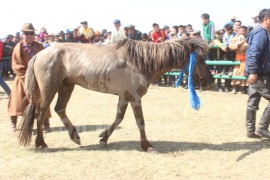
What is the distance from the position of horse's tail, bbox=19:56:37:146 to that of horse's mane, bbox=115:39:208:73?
59.6 inches

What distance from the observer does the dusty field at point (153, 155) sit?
4.40m

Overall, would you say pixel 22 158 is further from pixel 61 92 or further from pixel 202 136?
pixel 202 136

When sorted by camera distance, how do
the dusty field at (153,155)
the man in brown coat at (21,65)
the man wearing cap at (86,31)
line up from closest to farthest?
the dusty field at (153,155) → the man in brown coat at (21,65) → the man wearing cap at (86,31)

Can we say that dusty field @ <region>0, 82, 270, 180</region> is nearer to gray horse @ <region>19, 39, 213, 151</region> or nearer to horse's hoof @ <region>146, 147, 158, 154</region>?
horse's hoof @ <region>146, 147, 158, 154</region>

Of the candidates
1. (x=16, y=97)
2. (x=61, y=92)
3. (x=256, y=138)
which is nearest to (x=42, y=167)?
(x=61, y=92)

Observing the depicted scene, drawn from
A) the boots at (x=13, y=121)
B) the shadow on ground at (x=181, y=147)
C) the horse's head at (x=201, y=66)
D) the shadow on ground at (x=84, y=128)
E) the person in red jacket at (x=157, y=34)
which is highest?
the person in red jacket at (x=157, y=34)

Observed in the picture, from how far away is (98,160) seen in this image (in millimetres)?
4895

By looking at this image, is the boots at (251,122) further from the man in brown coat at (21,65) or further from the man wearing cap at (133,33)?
the man wearing cap at (133,33)

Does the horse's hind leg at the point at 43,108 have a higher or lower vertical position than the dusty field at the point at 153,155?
higher

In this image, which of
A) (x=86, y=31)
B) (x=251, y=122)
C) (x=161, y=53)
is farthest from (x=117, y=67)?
(x=86, y=31)


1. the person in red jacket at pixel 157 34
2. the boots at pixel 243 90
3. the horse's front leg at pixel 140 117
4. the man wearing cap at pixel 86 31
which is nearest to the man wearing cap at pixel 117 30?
the person in red jacket at pixel 157 34

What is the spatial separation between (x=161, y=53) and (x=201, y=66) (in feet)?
2.10

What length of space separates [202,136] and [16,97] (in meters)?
3.31

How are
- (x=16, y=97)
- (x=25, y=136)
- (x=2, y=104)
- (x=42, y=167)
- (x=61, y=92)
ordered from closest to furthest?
(x=42, y=167)
(x=25, y=136)
(x=61, y=92)
(x=16, y=97)
(x=2, y=104)
